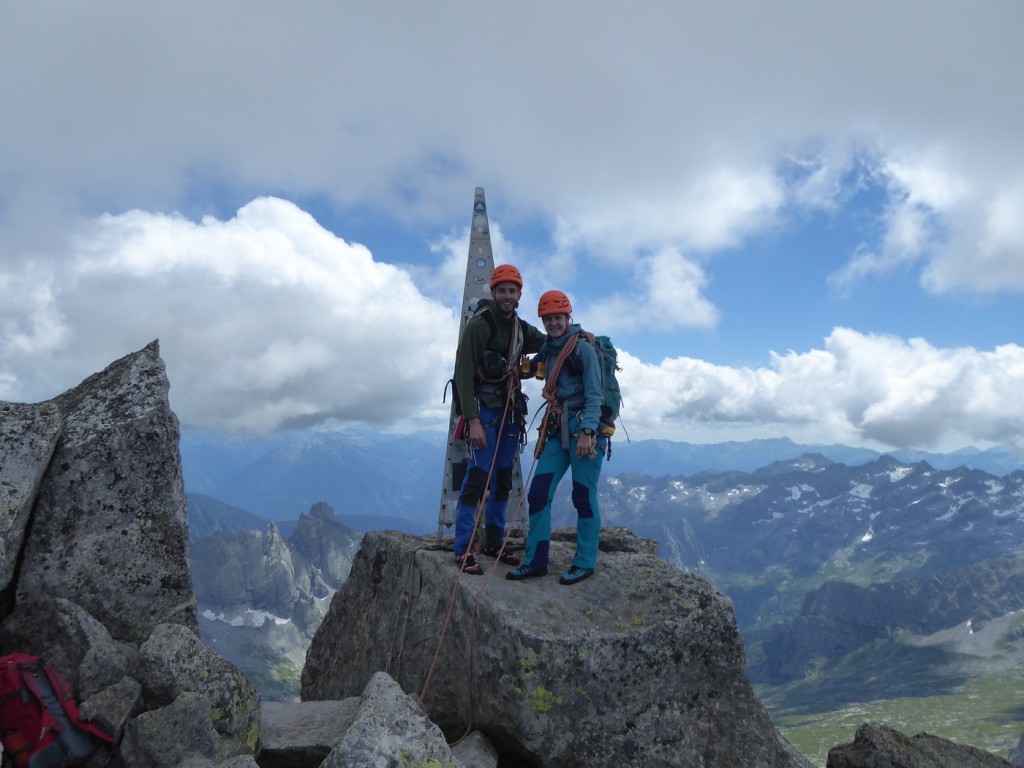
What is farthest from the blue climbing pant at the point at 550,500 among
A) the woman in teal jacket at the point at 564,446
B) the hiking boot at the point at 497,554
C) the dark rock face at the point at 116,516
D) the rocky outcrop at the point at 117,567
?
the dark rock face at the point at 116,516

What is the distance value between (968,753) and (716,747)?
4438 mm

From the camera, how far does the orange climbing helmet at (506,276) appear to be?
41.3ft

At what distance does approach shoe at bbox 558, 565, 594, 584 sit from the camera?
11992mm

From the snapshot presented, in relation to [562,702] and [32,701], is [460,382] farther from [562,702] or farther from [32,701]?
[32,701]

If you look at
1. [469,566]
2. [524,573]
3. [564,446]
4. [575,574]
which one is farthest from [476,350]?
[575,574]

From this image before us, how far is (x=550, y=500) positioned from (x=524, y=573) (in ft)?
5.12

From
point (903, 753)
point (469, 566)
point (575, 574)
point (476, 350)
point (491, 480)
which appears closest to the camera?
point (903, 753)

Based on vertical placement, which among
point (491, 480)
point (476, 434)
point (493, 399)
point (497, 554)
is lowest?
point (497, 554)

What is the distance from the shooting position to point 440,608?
462 inches

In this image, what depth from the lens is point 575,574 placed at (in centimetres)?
1211

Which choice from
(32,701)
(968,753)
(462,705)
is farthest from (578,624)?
(32,701)

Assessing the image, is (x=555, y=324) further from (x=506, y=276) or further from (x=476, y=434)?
(x=476, y=434)

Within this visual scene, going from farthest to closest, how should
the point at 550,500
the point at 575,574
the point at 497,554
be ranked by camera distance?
the point at 497,554, the point at 575,574, the point at 550,500

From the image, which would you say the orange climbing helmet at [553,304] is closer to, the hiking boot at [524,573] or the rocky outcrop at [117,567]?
the hiking boot at [524,573]
